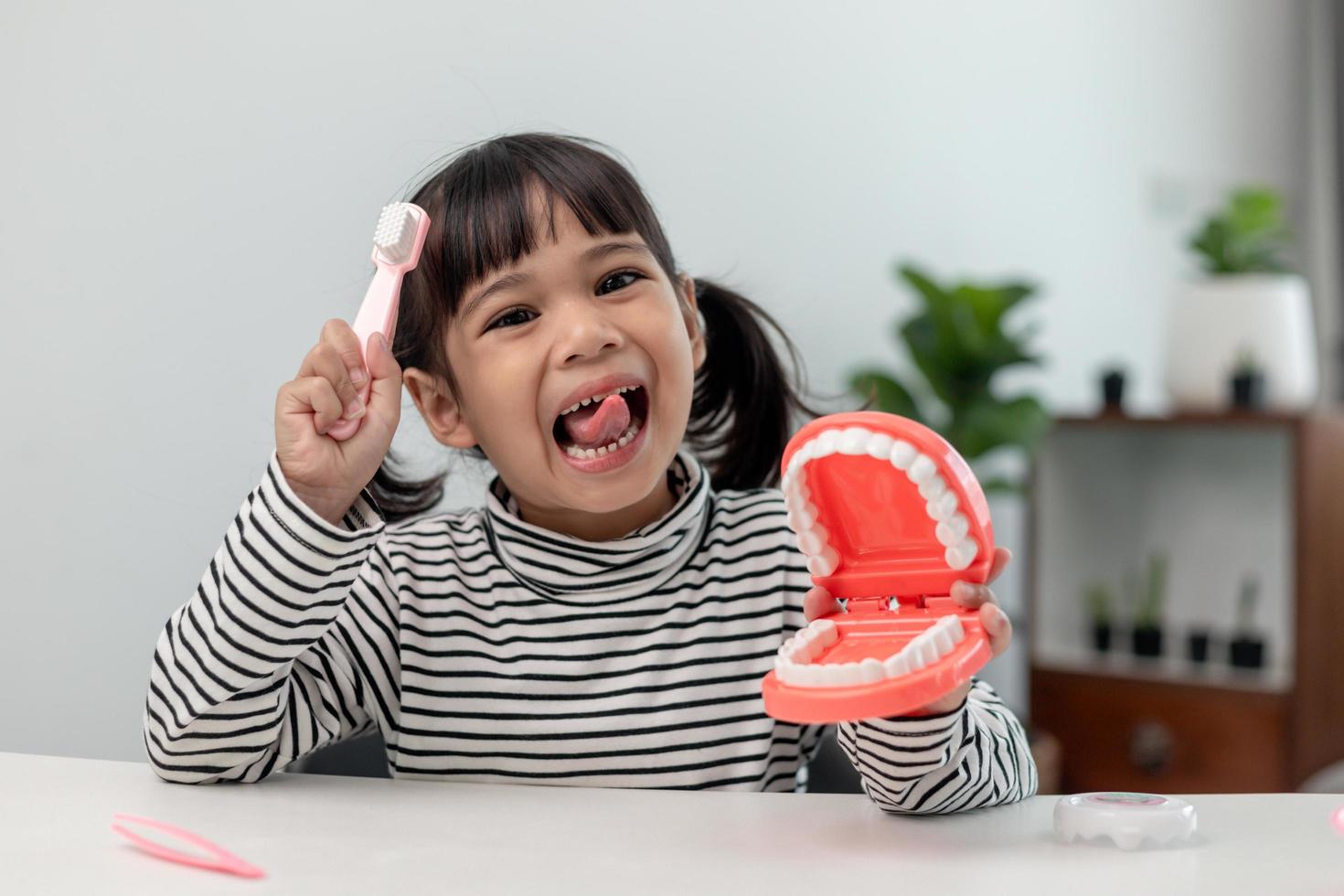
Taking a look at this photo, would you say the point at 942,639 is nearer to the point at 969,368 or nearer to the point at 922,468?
the point at 922,468

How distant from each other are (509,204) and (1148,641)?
199cm

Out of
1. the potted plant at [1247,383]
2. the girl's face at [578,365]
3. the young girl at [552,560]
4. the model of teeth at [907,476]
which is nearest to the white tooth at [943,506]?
→ the model of teeth at [907,476]

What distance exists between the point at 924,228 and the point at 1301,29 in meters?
1.71

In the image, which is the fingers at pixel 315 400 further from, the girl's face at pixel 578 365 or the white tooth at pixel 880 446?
the white tooth at pixel 880 446

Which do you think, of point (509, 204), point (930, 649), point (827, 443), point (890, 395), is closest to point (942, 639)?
point (930, 649)

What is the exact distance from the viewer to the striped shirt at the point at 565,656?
0.99m

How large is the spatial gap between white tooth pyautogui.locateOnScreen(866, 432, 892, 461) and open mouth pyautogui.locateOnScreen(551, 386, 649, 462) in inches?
12.6

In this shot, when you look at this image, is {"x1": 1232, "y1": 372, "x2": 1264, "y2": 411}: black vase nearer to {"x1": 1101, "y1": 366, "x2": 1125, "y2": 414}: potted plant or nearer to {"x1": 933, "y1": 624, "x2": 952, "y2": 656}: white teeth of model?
{"x1": 1101, "y1": 366, "x2": 1125, "y2": 414}: potted plant

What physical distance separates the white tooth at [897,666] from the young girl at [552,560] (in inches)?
9.4

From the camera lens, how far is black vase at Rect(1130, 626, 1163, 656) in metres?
2.58

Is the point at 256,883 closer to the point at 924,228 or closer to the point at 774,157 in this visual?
the point at 774,157

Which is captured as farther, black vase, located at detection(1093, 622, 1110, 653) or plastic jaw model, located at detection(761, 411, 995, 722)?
black vase, located at detection(1093, 622, 1110, 653)

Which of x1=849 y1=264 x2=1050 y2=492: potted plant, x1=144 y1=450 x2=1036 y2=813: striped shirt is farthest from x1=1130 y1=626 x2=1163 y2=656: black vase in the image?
x1=144 y1=450 x2=1036 y2=813: striped shirt

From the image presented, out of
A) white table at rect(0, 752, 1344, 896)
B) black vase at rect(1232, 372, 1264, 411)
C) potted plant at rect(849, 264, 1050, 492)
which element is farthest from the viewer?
black vase at rect(1232, 372, 1264, 411)
